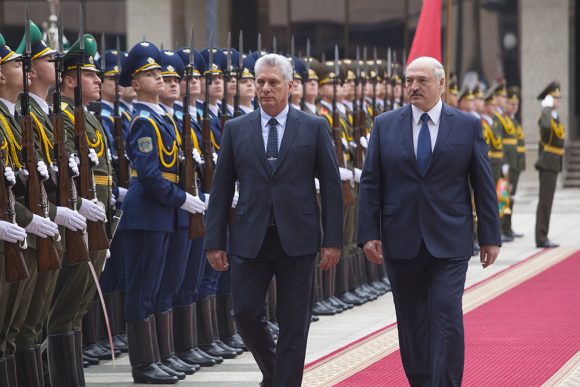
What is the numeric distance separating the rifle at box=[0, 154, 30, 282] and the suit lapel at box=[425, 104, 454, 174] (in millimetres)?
1877

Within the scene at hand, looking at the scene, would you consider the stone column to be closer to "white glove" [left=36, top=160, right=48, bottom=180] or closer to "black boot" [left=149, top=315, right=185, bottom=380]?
"black boot" [left=149, top=315, right=185, bottom=380]

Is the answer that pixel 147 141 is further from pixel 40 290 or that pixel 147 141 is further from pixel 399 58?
pixel 399 58

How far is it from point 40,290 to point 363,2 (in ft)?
78.6

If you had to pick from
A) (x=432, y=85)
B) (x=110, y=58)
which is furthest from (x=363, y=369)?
(x=110, y=58)

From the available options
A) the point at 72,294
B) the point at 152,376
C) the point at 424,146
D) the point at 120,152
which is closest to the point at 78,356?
the point at 72,294

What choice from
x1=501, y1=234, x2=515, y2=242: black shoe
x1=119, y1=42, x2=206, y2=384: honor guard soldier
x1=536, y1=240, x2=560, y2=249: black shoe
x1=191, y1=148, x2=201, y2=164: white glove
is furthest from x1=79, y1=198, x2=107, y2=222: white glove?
x1=501, y1=234, x2=515, y2=242: black shoe

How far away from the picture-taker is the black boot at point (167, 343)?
27.2 ft

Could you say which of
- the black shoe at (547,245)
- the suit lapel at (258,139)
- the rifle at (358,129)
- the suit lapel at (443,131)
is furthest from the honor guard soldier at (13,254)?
the black shoe at (547,245)

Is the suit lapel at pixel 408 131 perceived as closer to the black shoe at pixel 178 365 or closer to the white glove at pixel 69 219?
the white glove at pixel 69 219

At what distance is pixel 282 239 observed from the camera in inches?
265

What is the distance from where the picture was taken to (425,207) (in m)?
6.76

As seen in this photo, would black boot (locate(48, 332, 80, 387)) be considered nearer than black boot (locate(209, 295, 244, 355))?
Yes

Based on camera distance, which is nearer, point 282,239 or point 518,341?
point 282,239

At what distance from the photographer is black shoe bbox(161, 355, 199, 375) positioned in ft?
27.4
